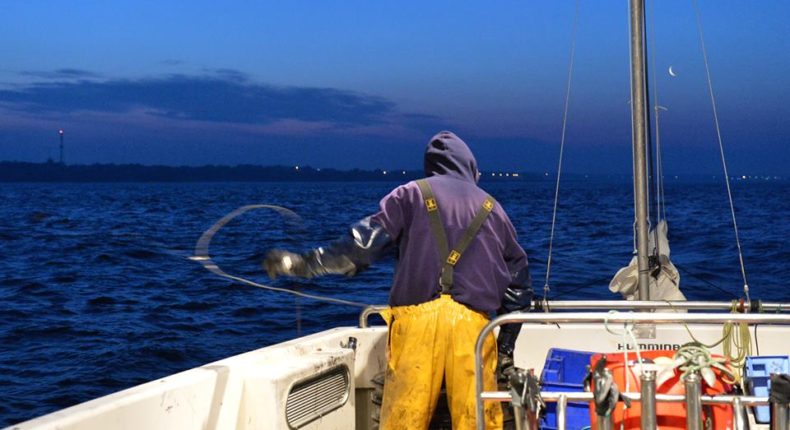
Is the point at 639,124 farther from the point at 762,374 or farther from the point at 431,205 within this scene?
the point at 762,374

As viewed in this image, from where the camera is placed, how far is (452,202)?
4156mm

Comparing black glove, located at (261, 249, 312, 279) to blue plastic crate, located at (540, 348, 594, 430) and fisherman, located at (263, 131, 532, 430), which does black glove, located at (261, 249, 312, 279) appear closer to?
fisherman, located at (263, 131, 532, 430)

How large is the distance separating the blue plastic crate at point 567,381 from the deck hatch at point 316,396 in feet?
3.59

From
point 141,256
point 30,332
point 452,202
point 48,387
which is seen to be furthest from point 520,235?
point 452,202

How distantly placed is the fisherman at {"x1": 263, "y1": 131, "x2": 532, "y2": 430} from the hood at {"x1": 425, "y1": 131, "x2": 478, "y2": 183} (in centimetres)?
10

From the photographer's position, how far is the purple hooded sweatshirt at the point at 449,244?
4113mm

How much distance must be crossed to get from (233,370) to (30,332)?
40.7 ft

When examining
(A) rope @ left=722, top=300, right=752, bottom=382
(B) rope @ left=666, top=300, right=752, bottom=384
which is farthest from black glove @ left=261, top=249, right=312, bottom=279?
(A) rope @ left=722, top=300, right=752, bottom=382

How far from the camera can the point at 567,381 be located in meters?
4.42

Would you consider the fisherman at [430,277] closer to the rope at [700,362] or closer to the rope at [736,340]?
the rope at [700,362]

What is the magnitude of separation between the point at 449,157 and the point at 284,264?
3.06 ft

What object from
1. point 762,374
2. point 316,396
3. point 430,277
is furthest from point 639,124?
point 316,396

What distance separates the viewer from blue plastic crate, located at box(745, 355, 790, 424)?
3473mm

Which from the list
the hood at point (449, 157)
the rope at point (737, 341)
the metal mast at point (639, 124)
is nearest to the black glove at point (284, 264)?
the hood at point (449, 157)
